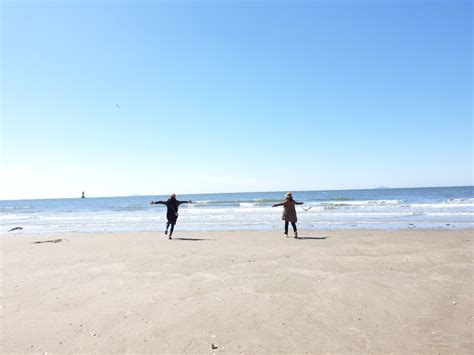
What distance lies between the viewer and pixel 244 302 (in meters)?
5.51

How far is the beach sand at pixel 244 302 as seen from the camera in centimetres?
420

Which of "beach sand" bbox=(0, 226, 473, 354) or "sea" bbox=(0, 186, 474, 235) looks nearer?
"beach sand" bbox=(0, 226, 473, 354)

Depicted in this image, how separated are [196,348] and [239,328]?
0.72 meters

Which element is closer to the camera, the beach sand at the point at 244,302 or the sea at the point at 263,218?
the beach sand at the point at 244,302

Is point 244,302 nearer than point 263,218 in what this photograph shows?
Yes

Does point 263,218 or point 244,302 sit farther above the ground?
point 244,302

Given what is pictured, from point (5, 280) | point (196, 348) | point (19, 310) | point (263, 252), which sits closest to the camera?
point (196, 348)

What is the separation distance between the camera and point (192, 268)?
8086 mm

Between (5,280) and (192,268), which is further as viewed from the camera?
(192,268)

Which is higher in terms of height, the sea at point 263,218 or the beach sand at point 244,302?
the beach sand at point 244,302

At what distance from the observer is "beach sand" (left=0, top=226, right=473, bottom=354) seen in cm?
420

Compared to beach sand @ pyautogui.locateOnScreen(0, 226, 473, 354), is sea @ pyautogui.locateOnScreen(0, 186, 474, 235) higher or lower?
lower

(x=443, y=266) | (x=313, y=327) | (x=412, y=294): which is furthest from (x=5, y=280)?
(x=443, y=266)

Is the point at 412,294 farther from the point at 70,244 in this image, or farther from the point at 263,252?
the point at 70,244
